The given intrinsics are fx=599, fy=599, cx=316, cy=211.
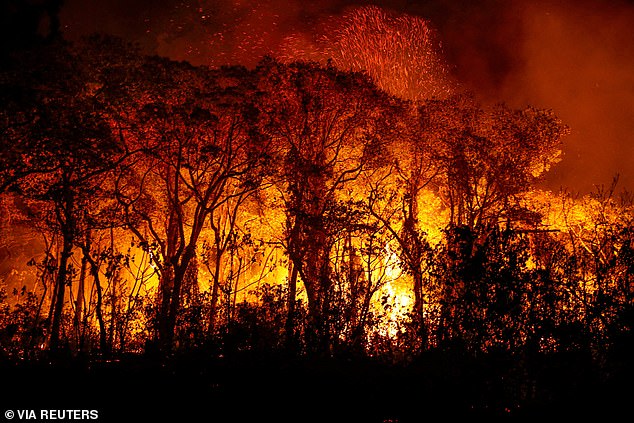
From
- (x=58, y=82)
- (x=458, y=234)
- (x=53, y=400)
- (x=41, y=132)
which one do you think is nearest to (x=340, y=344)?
(x=458, y=234)

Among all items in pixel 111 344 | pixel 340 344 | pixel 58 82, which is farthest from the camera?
pixel 58 82

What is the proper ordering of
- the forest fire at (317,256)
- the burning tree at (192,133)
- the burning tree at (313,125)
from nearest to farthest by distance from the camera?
1. the forest fire at (317,256)
2. the burning tree at (192,133)
3. the burning tree at (313,125)

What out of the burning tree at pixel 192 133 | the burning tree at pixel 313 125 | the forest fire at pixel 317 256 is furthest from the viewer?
the burning tree at pixel 313 125

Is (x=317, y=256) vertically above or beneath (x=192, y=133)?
beneath

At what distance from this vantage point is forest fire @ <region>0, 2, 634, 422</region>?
9.77 meters

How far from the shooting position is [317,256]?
1573cm

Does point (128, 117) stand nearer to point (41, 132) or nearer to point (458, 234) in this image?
point (41, 132)

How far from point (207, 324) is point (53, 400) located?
5.29 metres

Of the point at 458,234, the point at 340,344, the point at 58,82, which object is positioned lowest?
the point at 340,344

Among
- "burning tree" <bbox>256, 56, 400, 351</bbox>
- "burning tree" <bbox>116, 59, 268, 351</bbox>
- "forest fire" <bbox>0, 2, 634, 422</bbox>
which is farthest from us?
"burning tree" <bbox>256, 56, 400, 351</bbox>

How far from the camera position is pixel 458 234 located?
11.4 metres

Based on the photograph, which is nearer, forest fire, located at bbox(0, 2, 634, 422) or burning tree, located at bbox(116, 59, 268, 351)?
forest fire, located at bbox(0, 2, 634, 422)

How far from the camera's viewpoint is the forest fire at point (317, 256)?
9773 millimetres

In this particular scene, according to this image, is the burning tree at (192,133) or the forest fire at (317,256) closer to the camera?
the forest fire at (317,256)
